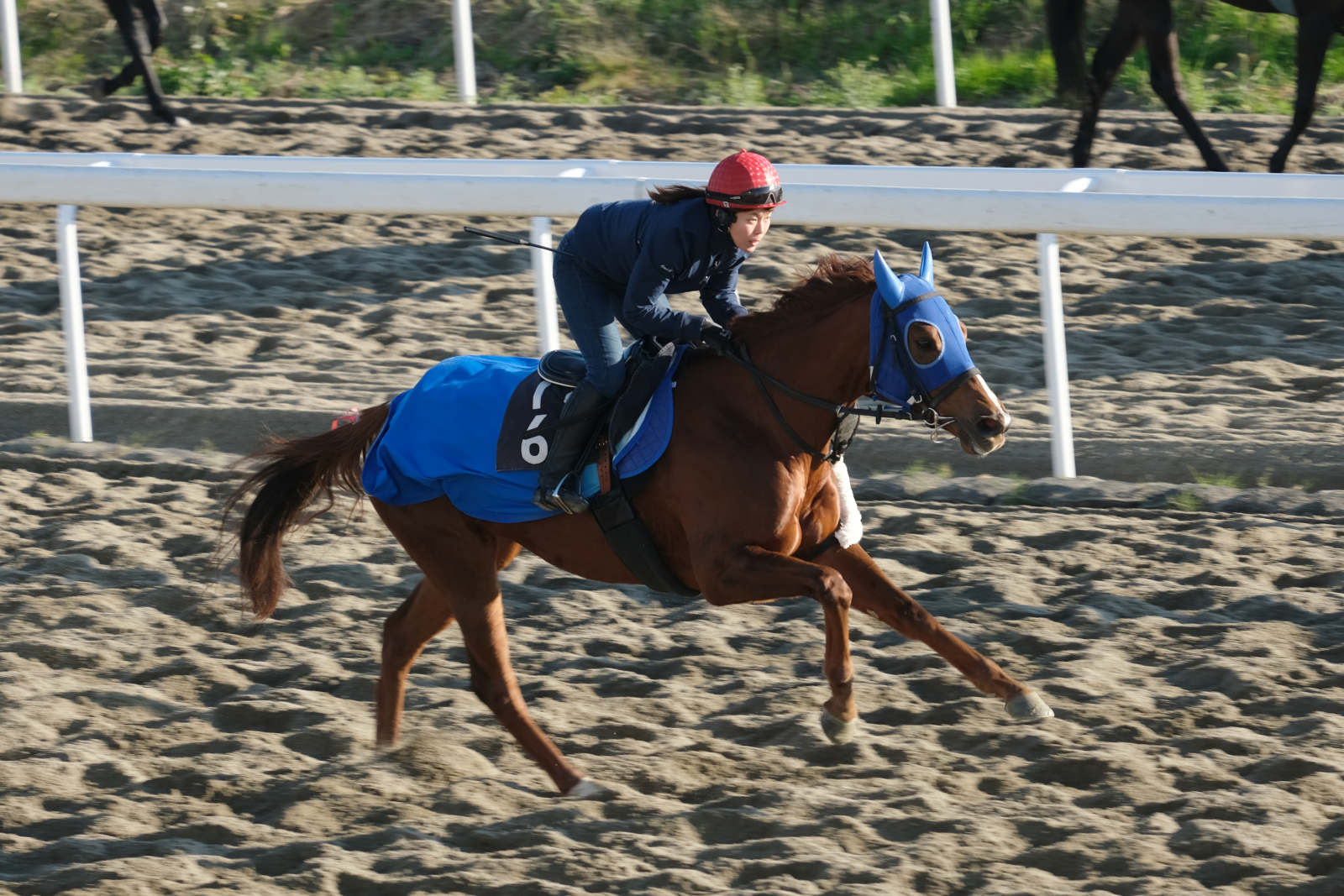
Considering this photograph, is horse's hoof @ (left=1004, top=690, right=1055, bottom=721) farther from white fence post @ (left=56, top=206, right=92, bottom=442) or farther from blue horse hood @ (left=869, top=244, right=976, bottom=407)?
white fence post @ (left=56, top=206, right=92, bottom=442)

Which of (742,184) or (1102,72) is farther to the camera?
(1102,72)

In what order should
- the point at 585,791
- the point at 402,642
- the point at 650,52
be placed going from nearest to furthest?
the point at 585,791
the point at 402,642
the point at 650,52

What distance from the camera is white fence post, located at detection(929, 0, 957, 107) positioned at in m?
10.2

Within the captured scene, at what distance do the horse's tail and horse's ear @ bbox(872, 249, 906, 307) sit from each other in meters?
1.51

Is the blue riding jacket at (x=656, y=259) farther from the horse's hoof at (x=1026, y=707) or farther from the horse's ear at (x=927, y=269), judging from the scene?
the horse's hoof at (x=1026, y=707)

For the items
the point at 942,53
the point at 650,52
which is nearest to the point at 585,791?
the point at 942,53

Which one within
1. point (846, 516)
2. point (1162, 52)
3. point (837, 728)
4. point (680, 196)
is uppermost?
point (1162, 52)

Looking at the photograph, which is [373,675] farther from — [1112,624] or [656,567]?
[1112,624]

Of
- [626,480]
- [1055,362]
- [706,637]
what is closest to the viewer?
[626,480]

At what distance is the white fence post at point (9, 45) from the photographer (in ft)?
34.8

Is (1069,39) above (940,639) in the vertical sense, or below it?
above

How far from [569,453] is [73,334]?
314 centimetres

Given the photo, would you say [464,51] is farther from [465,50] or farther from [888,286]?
[888,286]

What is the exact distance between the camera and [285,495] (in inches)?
183
